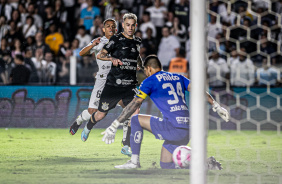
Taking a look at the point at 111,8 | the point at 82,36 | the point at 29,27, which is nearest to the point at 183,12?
the point at 111,8

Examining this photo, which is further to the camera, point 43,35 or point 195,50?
point 43,35

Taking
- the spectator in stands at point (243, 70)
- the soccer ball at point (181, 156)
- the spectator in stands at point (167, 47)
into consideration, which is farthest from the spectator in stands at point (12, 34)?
the soccer ball at point (181, 156)

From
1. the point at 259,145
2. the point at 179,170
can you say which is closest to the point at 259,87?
the point at 259,145

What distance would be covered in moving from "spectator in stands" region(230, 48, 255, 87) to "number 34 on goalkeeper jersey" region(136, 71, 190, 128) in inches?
149

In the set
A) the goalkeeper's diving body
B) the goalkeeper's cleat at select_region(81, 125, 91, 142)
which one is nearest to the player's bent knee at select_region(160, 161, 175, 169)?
the goalkeeper's diving body

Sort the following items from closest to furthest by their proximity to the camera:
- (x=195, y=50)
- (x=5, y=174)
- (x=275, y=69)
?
(x=195, y=50) < (x=5, y=174) < (x=275, y=69)

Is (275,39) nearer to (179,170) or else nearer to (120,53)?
(120,53)

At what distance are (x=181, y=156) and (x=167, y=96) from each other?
0.65 m

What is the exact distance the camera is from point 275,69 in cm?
886

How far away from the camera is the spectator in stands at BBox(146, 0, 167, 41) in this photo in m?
12.2

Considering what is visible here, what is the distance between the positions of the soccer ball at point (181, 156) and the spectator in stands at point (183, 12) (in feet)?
22.6

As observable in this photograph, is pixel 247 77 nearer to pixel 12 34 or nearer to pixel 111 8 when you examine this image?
pixel 111 8

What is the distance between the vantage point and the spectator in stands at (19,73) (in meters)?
10.1

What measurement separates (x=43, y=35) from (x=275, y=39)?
5.42 metres
